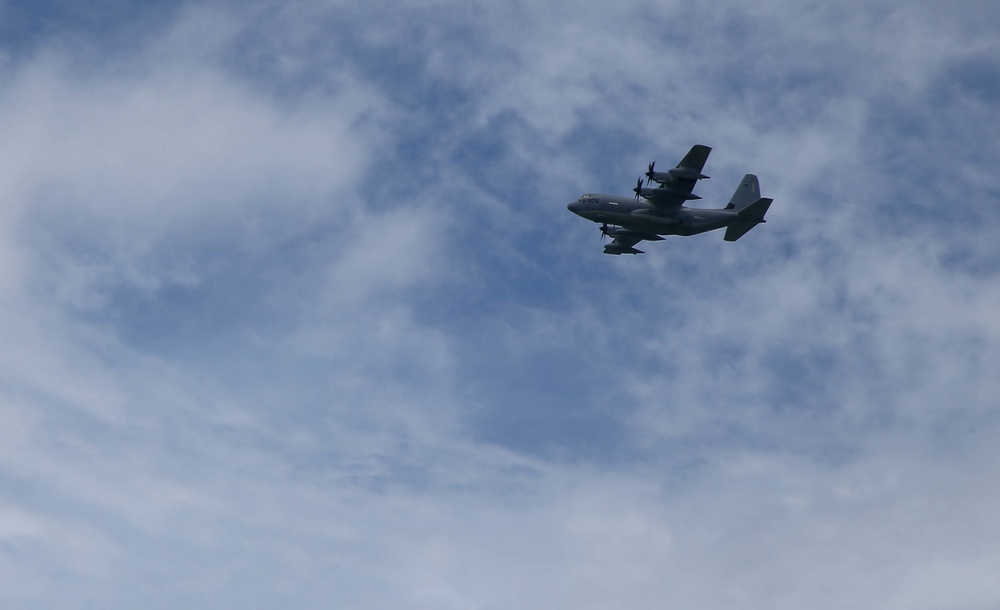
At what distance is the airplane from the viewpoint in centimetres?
11488

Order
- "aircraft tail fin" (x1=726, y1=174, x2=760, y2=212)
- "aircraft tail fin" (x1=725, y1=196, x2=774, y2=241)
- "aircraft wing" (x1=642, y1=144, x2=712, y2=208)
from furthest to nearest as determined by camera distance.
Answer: "aircraft tail fin" (x1=726, y1=174, x2=760, y2=212) → "aircraft tail fin" (x1=725, y1=196, x2=774, y2=241) → "aircraft wing" (x1=642, y1=144, x2=712, y2=208)

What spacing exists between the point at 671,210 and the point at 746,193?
658 inches

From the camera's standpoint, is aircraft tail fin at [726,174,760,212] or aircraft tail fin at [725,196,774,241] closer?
aircraft tail fin at [725,196,774,241]

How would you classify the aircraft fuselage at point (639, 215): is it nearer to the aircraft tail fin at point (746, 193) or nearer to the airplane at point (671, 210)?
the airplane at point (671, 210)

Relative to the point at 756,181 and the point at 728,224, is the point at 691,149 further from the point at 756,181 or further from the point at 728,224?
the point at 756,181

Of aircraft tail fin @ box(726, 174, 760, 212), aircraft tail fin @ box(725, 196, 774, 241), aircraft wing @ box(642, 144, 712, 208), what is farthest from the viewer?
aircraft tail fin @ box(726, 174, 760, 212)

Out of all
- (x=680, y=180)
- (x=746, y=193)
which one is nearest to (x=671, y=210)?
(x=680, y=180)

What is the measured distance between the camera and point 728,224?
121312mm

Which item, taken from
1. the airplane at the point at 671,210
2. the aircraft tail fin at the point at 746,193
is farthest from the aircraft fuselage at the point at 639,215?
the aircraft tail fin at the point at 746,193

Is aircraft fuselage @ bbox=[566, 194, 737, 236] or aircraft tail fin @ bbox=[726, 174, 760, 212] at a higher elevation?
aircraft tail fin @ bbox=[726, 174, 760, 212]

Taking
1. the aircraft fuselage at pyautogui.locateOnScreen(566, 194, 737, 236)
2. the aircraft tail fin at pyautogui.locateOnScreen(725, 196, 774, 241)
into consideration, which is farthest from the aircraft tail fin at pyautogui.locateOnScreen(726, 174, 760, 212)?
the aircraft fuselage at pyautogui.locateOnScreen(566, 194, 737, 236)

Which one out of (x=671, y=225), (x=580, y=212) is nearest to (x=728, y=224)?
(x=671, y=225)

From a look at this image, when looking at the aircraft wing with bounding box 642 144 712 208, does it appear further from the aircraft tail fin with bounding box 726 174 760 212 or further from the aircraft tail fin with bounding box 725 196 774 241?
the aircraft tail fin with bounding box 726 174 760 212

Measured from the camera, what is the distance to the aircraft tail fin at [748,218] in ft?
389
